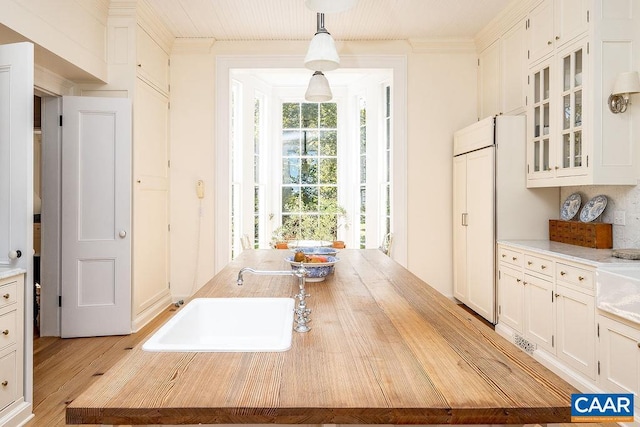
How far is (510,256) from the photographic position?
3.54 metres

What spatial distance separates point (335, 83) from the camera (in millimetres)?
6223

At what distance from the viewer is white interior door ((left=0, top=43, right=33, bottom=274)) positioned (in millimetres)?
2236

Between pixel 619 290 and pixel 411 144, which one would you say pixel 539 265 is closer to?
pixel 619 290

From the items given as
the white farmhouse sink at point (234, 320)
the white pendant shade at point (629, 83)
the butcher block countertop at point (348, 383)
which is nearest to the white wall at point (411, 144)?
the white pendant shade at point (629, 83)

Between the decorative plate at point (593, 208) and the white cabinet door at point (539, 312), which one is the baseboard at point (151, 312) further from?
the decorative plate at point (593, 208)

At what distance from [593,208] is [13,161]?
3840 mm

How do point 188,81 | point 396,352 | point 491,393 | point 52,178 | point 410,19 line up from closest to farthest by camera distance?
1. point 491,393
2. point 396,352
3. point 52,178
4. point 410,19
5. point 188,81

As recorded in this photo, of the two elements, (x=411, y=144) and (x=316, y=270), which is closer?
(x=316, y=270)

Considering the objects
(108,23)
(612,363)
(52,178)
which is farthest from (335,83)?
(612,363)

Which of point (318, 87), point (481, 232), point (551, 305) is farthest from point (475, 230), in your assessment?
point (318, 87)

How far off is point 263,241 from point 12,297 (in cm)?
401

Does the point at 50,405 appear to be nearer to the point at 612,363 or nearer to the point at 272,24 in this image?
the point at 612,363

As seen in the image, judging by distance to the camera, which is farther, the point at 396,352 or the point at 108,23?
the point at 108,23

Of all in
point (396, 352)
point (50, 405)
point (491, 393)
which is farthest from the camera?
point (50, 405)
